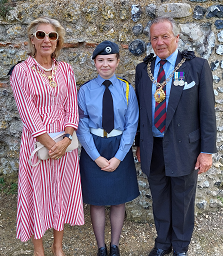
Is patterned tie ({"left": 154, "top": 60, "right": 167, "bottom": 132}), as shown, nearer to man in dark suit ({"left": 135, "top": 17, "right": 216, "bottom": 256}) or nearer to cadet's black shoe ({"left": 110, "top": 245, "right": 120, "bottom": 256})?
man in dark suit ({"left": 135, "top": 17, "right": 216, "bottom": 256})

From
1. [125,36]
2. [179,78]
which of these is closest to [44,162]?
[179,78]

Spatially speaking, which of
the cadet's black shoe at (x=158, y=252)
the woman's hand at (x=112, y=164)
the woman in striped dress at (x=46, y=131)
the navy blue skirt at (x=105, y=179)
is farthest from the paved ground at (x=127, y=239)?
the woman's hand at (x=112, y=164)

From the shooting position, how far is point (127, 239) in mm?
3102

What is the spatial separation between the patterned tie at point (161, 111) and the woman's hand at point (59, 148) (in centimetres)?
73

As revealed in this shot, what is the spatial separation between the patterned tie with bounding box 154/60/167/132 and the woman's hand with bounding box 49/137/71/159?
2.40ft

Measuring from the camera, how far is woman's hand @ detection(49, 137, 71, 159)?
7.66 feet

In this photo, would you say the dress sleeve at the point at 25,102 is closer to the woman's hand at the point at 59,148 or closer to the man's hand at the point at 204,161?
the woman's hand at the point at 59,148

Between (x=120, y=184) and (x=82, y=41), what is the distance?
1531 millimetres

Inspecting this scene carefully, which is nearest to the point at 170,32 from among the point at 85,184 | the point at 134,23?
the point at 134,23

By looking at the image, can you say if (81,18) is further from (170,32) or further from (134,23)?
(170,32)

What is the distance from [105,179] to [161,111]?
0.76 meters

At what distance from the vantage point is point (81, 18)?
306cm

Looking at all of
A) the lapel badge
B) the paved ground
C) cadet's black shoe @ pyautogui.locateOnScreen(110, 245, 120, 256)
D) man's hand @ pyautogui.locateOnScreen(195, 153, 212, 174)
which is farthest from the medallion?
the paved ground

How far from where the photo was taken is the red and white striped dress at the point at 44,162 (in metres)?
2.28
